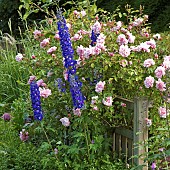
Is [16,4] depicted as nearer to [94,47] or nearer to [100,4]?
[100,4]

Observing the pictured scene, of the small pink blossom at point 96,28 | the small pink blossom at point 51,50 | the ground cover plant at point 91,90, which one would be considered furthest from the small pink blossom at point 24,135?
the small pink blossom at point 96,28

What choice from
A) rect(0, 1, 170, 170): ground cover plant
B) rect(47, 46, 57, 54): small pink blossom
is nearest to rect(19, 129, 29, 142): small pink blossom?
rect(0, 1, 170, 170): ground cover plant

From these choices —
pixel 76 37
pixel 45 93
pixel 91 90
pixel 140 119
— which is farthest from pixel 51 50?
pixel 140 119

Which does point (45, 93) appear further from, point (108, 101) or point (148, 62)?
point (148, 62)

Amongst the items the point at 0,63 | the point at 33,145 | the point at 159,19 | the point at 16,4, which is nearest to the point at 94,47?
the point at 33,145

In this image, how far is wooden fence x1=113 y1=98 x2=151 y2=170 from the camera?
409 centimetres

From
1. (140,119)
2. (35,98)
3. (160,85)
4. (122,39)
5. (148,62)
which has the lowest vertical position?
(140,119)

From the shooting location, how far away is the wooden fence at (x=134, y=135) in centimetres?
409

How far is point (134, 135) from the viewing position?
4.16 metres

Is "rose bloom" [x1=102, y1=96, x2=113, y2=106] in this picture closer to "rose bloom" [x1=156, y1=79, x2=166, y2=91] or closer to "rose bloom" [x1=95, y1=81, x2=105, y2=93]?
Result: "rose bloom" [x1=95, y1=81, x2=105, y2=93]

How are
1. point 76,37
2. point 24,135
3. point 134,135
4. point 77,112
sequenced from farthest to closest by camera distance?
point 24,135, point 76,37, point 134,135, point 77,112

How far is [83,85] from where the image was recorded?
4.28 m

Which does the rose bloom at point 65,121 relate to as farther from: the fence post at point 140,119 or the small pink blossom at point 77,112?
the fence post at point 140,119

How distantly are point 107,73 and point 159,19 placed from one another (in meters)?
5.03
